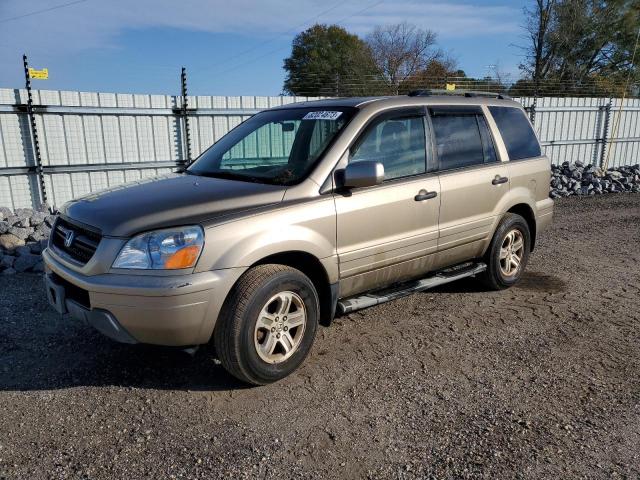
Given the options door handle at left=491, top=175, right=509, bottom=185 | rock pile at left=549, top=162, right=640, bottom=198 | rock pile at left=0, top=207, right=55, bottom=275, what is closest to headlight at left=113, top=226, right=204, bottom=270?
door handle at left=491, top=175, right=509, bottom=185

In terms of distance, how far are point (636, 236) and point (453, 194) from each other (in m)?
5.51

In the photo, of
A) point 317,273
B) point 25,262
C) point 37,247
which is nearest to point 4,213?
point 37,247

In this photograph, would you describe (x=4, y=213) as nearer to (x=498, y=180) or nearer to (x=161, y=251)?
(x=161, y=251)

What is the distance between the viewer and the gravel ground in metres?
2.74

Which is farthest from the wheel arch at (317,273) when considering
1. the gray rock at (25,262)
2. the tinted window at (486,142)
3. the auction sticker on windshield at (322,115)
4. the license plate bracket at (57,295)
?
the gray rock at (25,262)

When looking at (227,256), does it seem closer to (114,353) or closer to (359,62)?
(114,353)

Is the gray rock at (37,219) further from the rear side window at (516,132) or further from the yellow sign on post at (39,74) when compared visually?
the rear side window at (516,132)

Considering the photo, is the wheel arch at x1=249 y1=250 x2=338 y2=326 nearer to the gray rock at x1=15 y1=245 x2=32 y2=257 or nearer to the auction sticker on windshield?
the auction sticker on windshield

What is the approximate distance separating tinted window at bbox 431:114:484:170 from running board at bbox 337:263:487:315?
39.7 inches

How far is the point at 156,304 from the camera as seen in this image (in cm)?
302

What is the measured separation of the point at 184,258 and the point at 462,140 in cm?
300

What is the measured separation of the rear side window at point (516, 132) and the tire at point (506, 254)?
70cm

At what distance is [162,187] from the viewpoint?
383cm

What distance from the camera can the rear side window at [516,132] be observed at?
17.4ft
